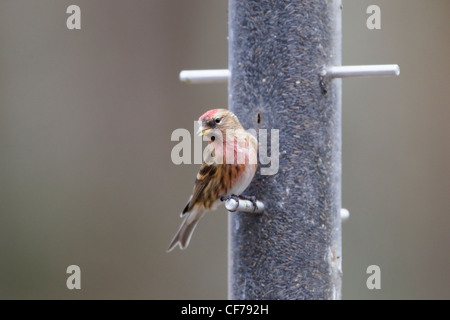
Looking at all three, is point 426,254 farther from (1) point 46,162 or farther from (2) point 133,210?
(1) point 46,162

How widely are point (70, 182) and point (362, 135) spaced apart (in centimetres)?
404

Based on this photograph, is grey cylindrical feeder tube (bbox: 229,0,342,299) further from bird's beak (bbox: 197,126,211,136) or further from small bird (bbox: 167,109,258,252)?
bird's beak (bbox: 197,126,211,136)

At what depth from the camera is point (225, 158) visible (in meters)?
5.21

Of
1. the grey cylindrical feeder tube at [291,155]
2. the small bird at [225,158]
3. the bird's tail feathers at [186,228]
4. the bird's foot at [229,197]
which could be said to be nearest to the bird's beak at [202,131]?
the small bird at [225,158]

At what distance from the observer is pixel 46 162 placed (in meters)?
10.8

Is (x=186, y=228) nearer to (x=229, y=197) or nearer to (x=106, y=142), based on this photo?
(x=229, y=197)

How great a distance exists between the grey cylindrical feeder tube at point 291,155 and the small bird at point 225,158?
6.7 inches

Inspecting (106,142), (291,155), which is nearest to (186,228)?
(291,155)

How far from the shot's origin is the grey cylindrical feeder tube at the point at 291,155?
5164 millimetres

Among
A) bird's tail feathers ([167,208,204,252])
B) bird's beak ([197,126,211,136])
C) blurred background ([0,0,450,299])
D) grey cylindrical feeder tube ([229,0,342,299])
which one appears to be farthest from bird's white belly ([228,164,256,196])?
blurred background ([0,0,450,299])

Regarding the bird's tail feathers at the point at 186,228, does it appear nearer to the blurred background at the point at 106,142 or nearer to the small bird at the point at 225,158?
the small bird at the point at 225,158

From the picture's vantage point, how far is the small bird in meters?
5.12

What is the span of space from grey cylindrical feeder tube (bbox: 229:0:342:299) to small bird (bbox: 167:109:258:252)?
169 mm
